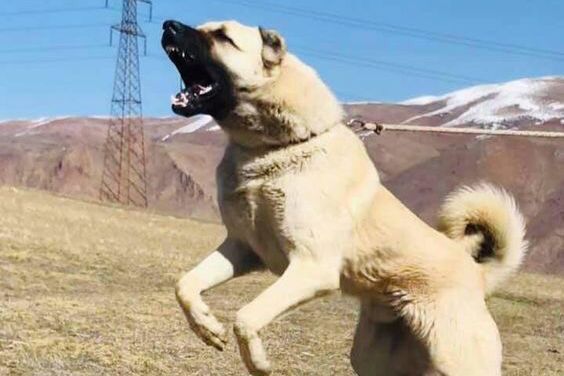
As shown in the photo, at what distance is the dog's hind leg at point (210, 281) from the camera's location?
14.5 feet

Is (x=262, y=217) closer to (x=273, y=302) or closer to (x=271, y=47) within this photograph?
(x=273, y=302)

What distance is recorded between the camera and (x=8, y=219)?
20.7 m

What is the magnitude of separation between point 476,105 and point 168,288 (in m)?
76.3

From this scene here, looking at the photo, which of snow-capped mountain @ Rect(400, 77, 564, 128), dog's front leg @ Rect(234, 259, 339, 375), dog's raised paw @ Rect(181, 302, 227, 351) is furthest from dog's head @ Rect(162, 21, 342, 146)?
snow-capped mountain @ Rect(400, 77, 564, 128)

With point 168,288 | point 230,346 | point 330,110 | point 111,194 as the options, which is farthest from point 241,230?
point 111,194

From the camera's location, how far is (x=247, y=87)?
14.8ft

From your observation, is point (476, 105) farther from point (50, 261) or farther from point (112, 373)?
point (112, 373)

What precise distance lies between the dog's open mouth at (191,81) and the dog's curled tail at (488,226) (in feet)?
4.67

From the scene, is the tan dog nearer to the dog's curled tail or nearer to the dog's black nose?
the dog's black nose

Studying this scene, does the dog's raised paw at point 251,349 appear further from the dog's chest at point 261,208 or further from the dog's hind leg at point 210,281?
the dog's chest at point 261,208

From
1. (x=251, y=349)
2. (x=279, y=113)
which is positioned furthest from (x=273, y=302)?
(x=279, y=113)

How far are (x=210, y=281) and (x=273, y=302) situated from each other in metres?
0.45

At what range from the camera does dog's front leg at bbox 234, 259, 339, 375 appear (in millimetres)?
4195

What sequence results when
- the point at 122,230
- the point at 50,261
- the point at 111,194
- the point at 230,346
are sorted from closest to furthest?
the point at 230,346 < the point at 50,261 < the point at 122,230 < the point at 111,194
